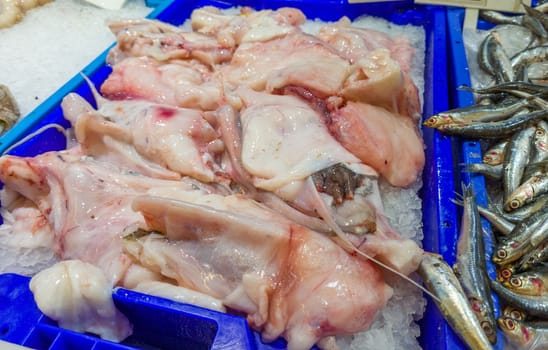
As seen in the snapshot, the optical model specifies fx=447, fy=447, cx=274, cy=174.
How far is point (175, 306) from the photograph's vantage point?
1.51 meters

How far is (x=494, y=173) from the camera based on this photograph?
2.03 m

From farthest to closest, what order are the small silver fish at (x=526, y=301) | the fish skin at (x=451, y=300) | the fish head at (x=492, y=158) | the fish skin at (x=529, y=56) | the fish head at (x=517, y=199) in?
the fish skin at (x=529, y=56) < the fish head at (x=492, y=158) < the fish head at (x=517, y=199) < the small silver fish at (x=526, y=301) < the fish skin at (x=451, y=300)

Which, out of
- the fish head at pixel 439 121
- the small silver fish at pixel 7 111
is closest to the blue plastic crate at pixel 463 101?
the fish head at pixel 439 121

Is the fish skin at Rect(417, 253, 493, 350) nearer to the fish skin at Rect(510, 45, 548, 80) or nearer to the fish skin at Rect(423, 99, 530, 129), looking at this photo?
the fish skin at Rect(423, 99, 530, 129)

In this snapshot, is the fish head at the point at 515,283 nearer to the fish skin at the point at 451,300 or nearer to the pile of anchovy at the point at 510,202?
the pile of anchovy at the point at 510,202

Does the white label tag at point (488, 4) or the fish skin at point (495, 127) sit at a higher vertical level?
the white label tag at point (488, 4)

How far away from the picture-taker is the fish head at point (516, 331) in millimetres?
1455

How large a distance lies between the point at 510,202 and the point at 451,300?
0.68 meters

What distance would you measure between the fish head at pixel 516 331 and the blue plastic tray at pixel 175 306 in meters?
0.19

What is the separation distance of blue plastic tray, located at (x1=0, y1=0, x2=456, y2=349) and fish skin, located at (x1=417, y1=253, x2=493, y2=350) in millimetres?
42

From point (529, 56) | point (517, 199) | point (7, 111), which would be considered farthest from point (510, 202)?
point (7, 111)

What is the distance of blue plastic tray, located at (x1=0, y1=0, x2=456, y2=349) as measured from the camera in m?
1.47

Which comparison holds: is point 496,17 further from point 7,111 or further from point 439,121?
point 7,111

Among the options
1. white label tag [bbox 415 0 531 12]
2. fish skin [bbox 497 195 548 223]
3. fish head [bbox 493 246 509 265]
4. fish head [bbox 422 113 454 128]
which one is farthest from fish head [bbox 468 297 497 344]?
white label tag [bbox 415 0 531 12]
